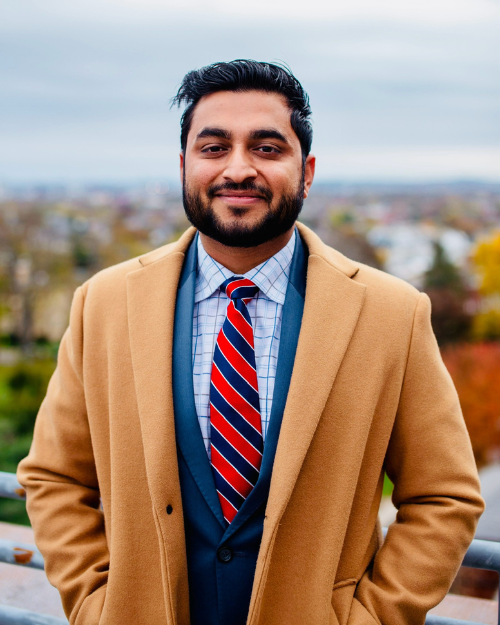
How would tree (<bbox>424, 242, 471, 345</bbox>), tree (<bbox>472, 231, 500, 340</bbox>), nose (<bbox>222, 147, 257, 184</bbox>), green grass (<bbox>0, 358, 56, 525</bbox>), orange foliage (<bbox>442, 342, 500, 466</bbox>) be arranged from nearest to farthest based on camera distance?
nose (<bbox>222, 147, 257, 184</bbox>) < green grass (<bbox>0, 358, 56, 525</bbox>) < orange foliage (<bbox>442, 342, 500, 466</bbox>) < tree (<bbox>424, 242, 471, 345</bbox>) < tree (<bbox>472, 231, 500, 340</bbox>)

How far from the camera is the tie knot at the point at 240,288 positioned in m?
1.99

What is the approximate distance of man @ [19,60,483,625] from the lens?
183 cm

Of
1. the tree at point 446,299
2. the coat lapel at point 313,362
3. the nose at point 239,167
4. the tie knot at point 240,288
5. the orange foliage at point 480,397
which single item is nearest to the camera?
the coat lapel at point 313,362

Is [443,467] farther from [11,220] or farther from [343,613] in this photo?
[11,220]

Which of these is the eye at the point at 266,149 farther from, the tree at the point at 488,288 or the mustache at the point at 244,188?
the tree at the point at 488,288

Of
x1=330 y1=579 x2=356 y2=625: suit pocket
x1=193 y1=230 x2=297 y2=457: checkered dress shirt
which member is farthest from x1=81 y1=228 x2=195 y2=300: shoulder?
x1=330 y1=579 x2=356 y2=625: suit pocket

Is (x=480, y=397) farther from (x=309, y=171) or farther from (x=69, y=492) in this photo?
(x=69, y=492)

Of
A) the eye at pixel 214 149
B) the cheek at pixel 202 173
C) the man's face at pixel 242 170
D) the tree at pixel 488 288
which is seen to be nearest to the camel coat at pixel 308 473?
the man's face at pixel 242 170

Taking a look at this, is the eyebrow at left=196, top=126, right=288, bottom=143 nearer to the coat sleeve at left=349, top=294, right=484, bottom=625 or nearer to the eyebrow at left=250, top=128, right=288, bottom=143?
the eyebrow at left=250, top=128, right=288, bottom=143

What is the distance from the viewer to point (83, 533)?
1979 mm

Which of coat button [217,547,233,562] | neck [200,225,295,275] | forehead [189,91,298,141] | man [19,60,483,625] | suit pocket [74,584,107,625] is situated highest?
forehead [189,91,298,141]

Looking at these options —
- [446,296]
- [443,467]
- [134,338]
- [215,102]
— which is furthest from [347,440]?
[446,296]

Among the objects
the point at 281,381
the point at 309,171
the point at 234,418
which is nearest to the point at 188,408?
the point at 234,418

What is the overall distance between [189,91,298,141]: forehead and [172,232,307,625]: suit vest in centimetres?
70
